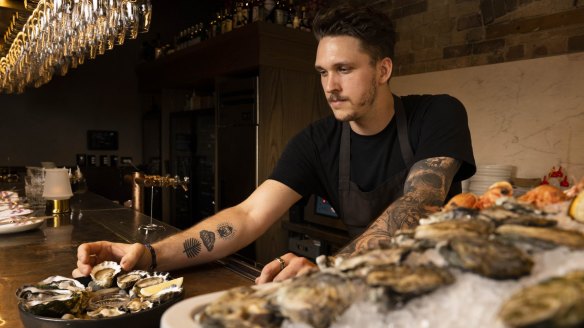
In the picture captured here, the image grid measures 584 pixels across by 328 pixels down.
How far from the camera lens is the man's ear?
1.70 m

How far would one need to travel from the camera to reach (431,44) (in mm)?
3770

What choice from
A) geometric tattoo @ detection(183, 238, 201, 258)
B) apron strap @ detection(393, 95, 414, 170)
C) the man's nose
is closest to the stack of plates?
apron strap @ detection(393, 95, 414, 170)

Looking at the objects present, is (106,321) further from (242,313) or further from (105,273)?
(242,313)

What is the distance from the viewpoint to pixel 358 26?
63.1 inches

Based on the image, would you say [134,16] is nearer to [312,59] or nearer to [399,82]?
[312,59]

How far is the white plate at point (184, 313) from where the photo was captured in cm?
41

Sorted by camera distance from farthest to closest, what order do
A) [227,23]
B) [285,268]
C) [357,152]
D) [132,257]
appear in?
[227,23] → [357,152] → [132,257] → [285,268]

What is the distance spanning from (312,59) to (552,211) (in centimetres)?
386

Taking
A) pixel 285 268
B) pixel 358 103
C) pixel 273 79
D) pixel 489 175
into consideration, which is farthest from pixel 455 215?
pixel 273 79

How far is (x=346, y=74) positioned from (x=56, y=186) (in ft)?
5.67

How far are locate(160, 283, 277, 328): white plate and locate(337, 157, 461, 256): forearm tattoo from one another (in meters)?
0.53

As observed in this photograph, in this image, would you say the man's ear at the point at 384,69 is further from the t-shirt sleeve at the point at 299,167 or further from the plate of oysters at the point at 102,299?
the plate of oysters at the point at 102,299

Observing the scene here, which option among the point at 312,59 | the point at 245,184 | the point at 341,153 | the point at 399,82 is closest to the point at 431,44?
the point at 399,82

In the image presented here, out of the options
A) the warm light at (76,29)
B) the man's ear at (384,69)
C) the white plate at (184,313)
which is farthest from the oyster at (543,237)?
the warm light at (76,29)
